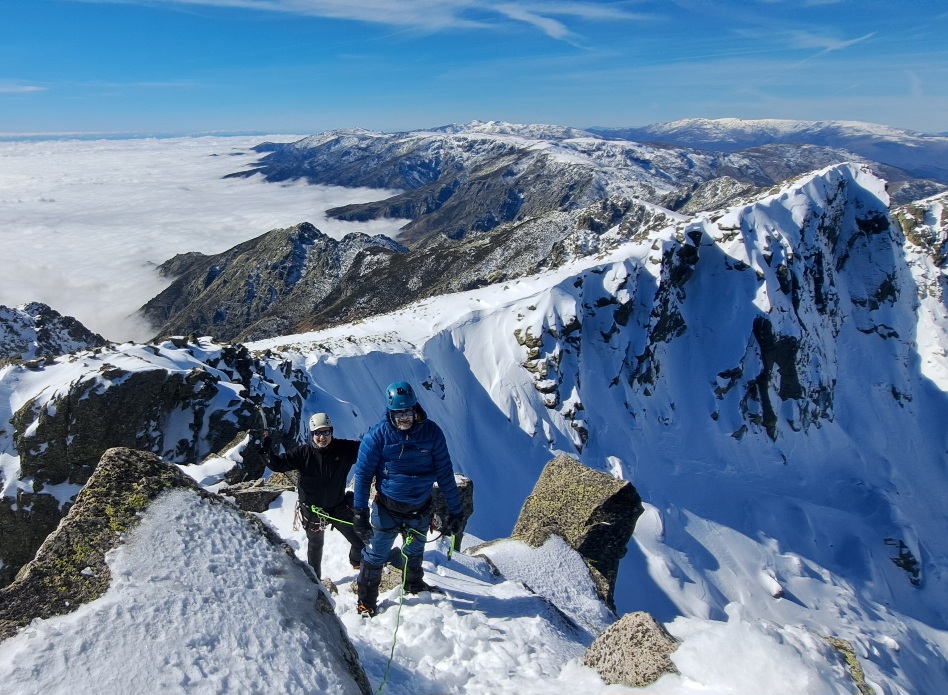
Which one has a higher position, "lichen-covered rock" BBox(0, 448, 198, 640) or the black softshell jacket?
"lichen-covered rock" BBox(0, 448, 198, 640)

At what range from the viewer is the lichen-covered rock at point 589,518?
1405 cm

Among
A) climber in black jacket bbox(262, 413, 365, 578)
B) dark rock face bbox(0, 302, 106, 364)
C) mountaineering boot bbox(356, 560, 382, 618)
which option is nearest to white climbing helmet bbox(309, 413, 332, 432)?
climber in black jacket bbox(262, 413, 365, 578)

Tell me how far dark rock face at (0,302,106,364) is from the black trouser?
45.0 meters

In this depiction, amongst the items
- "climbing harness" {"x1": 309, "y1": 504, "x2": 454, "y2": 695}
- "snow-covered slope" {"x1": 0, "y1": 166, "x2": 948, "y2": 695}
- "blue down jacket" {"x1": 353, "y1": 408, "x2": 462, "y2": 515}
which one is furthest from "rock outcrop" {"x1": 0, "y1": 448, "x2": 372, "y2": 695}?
"snow-covered slope" {"x1": 0, "y1": 166, "x2": 948, "y2": 695}

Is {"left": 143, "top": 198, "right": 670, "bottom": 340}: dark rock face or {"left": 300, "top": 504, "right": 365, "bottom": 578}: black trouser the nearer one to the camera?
{"left": 300, "top": 504, "right": 365, "bottom": 578}: black trouser

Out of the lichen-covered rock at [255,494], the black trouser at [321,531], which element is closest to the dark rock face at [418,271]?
the lichen-covered rock at [255,494]

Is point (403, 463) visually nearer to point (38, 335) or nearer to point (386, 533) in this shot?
point (386, 533)

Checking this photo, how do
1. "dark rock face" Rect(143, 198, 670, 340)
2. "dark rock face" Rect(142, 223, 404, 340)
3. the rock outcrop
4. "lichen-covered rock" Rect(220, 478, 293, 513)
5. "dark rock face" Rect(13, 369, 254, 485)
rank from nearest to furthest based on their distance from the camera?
the rock outcrop, "lichen-covered rock" Rect(220, 478, 293, 513), "dark rock face" Rect(13, 369, 254, 485), "dark rock face" Rect(143, 198, 670, 340), "dark rock face" Rect(142, 223, 404, 340)

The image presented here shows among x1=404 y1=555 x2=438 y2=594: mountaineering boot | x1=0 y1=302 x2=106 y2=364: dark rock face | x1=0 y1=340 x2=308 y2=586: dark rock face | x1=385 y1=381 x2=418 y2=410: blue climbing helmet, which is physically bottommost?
x1=0 y1=302 x2=106 y2=364: dark rock face

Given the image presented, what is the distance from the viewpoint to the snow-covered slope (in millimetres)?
33531

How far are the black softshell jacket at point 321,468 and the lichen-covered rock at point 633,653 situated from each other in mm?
4648

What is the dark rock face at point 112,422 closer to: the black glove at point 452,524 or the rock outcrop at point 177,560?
the rock outcrop at point 177,560

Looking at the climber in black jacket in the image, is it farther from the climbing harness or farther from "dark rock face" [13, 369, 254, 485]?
"dark rock face" [13, 369, 254, 485]

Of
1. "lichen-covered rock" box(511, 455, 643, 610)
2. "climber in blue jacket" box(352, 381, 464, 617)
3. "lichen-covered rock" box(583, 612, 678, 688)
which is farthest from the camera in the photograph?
"lichen-covered rock" box(511, 455, 643, 610)
